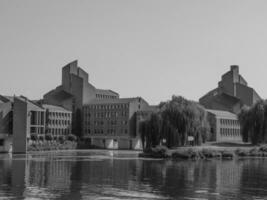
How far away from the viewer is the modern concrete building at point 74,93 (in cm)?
15588

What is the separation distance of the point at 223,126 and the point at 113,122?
31.6 m

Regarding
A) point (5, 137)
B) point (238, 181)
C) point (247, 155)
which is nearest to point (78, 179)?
point (238, 181)

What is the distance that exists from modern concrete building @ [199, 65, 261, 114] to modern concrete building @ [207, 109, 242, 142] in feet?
19.8

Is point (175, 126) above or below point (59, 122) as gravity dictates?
below

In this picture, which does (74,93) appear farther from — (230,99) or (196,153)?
(196,153)

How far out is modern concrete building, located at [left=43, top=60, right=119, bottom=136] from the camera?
15588cm

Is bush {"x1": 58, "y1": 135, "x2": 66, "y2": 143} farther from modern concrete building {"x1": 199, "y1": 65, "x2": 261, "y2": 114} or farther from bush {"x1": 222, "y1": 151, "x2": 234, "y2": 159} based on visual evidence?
bush {"x1": 222, "y1": 151, "x2": 234, "y2": 159}

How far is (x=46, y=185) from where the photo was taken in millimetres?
41000

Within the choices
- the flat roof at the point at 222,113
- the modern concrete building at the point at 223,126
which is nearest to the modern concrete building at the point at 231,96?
the flat roof at the point at 222,113

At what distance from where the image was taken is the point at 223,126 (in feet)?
495

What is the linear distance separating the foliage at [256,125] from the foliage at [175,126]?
16284 mm

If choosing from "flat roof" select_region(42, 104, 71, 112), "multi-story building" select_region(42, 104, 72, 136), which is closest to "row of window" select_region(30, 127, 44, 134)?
"multi-story building" select_region(42, 104, 72, 136)

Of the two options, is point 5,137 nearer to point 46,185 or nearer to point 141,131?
point 141,131

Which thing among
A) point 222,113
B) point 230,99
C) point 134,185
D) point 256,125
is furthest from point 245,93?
point 134,185
